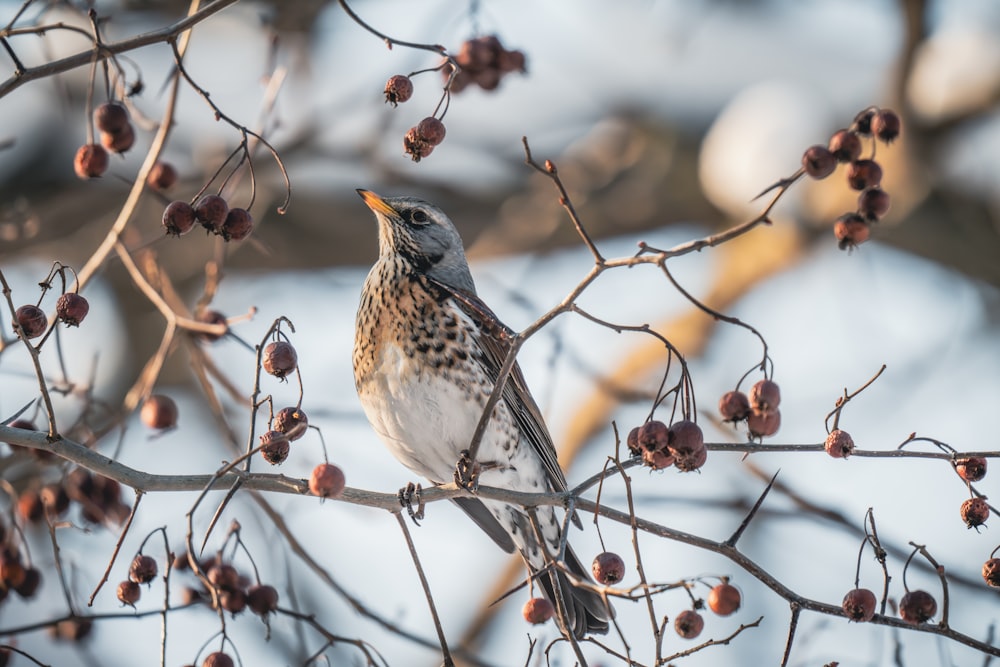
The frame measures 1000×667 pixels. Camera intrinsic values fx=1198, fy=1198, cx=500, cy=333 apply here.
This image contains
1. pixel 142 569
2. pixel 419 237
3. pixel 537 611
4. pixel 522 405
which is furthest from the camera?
pixel 419 237

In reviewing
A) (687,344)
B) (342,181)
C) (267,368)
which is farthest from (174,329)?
(687,344)

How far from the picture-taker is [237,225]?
320 centimetres

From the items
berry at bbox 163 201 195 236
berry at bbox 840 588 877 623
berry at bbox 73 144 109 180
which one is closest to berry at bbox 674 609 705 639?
berry at bbox 840 588 877 623

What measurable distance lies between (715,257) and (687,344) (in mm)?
1146

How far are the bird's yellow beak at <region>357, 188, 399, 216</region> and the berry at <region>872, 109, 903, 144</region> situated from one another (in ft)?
7.78

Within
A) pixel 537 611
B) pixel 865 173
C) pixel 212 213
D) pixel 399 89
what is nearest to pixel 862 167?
pixel 865 173

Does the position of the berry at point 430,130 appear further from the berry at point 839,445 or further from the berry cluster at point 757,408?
the berry at point 839,445

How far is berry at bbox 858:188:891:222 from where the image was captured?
3.04m

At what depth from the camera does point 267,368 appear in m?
3.10

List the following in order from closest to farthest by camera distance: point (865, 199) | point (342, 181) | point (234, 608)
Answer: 1. point (865, 199)
2. point (234, 608)
3. point (342, 181)

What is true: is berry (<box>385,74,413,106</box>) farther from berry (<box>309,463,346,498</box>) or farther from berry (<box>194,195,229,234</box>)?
berry (<box>309,463,346,498</box>)

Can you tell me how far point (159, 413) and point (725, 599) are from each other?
184 centimetres

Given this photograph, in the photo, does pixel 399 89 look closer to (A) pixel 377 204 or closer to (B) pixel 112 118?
(B) pixel 112 118

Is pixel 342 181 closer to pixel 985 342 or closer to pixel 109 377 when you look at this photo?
pixel 109 377
